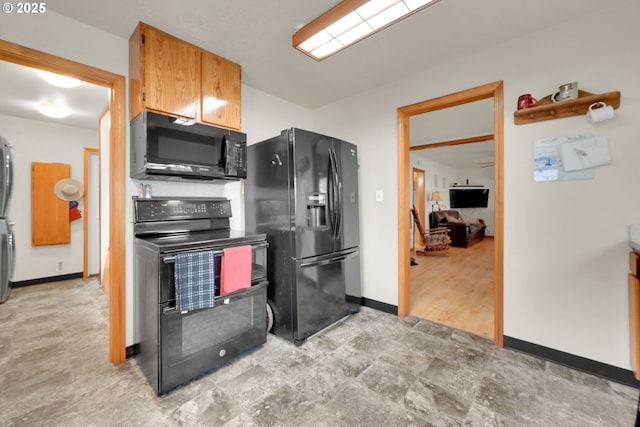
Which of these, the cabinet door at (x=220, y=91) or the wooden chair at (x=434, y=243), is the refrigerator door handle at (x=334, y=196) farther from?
the wooden chair at (x=434, y=243)

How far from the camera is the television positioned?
9.05 m

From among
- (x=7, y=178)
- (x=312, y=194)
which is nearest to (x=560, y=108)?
(x=312, y=194)

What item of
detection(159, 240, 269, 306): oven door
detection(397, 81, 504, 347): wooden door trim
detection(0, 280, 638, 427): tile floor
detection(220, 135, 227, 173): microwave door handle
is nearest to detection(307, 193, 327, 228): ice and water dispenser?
detection(159, 240, 269, 306): oven door

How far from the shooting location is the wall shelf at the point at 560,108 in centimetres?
165

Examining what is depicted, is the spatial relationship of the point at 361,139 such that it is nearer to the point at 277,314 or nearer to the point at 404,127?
Answer: the point at 404,127

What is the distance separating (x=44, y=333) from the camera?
7.62 ft

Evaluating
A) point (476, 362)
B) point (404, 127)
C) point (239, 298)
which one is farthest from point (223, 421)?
point (404, 127)

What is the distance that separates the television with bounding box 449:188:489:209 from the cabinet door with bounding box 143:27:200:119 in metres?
9.20

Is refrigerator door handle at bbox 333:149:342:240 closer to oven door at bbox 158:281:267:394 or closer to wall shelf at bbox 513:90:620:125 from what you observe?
oven door at bbox 158:281:267:394

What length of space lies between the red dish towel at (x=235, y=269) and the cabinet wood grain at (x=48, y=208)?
4094mm

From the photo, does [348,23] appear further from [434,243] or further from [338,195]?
[434,243]

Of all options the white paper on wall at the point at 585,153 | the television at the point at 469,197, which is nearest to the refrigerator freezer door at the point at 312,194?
the white paper on wall at the point at 585,153

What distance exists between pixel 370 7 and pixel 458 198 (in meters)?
8.91

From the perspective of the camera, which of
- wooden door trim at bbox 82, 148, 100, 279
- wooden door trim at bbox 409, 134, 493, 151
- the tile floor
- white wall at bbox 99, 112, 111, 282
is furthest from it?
wooden door trim at bbox 409, 134, 493, 151
